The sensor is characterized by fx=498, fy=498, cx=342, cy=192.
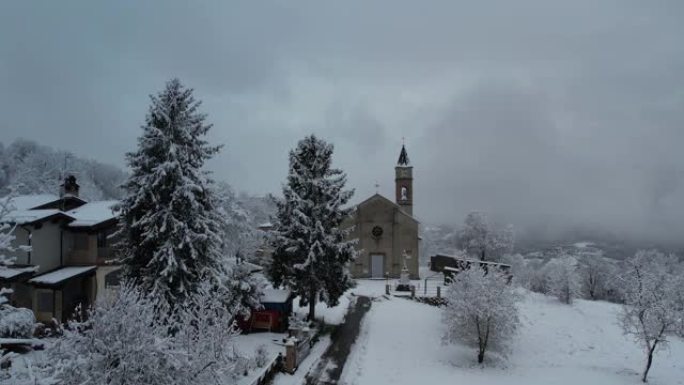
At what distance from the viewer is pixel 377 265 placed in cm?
4959

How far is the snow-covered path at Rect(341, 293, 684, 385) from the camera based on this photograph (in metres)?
22.7

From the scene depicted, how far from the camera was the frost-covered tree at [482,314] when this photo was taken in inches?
991

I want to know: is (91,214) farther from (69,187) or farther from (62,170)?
(62,170)

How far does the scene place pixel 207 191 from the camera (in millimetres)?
22219

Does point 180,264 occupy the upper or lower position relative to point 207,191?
lower

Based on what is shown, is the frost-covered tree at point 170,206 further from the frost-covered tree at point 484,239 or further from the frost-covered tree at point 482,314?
the frost-covered tree at point 484,239

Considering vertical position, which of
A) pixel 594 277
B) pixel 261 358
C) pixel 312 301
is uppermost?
pixel 312 301

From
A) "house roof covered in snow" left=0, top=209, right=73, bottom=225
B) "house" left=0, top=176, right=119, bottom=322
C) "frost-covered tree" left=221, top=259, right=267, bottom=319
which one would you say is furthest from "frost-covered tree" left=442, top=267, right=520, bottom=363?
"house roof covered in snow" left=0, top=209, right=73, bottom=225

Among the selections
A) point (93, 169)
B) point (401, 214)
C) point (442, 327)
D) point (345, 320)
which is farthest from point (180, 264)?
point (93, 169)

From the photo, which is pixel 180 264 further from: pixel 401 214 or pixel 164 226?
pixel 401 214

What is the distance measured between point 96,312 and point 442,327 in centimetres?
2348

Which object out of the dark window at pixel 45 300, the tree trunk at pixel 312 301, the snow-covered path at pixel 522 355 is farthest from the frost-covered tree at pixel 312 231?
the dark window at pixel 45 300

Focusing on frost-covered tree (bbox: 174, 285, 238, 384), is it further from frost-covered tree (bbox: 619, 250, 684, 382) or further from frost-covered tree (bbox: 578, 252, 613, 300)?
frost-covered tree (bbox: 578, 252, 613, 300)

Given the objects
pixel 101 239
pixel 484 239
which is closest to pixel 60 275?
pixel 101 239
